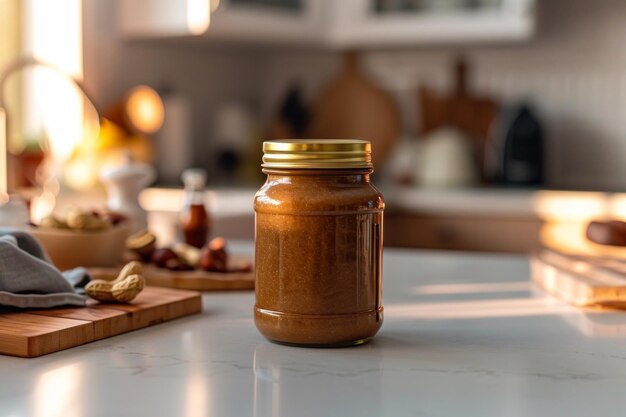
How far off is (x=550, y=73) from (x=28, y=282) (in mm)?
2956

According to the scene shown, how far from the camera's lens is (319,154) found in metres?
0.87

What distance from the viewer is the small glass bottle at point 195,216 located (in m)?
1.58

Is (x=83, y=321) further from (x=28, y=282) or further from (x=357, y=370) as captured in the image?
(x=357, y=370)

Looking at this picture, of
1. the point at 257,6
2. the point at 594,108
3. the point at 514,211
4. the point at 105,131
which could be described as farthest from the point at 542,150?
the point at 105,131

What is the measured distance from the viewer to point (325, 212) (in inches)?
34.2

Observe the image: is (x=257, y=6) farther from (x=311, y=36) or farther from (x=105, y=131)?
(x=105, y=131)

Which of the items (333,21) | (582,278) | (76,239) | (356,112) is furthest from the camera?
(356,112)

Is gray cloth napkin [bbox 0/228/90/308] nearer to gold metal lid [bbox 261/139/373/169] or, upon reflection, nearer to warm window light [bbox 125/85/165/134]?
gold metal lid [bbox 261/139/373/169]

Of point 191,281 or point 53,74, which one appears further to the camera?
point 53,74

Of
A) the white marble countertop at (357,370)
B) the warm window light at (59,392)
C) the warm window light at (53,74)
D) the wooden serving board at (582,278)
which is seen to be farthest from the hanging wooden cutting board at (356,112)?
the warm window light at (59,392)

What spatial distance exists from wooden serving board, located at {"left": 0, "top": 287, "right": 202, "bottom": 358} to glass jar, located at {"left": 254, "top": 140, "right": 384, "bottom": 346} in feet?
0.57

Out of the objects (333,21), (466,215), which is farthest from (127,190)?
(333,21)

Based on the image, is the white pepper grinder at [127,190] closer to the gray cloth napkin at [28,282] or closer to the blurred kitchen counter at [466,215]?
the gray cloth napkin at [28,282]

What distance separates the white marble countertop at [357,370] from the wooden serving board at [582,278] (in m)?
0.03
